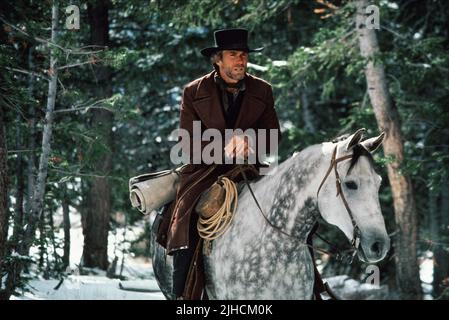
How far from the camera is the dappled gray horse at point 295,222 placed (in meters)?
5.84

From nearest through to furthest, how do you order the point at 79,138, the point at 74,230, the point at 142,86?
the point at 79,138
the point at 142,86
the point at 74,230

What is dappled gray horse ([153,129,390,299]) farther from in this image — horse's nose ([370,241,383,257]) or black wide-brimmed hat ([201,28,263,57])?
black wide-brimmed hat ([201,28,263,57])

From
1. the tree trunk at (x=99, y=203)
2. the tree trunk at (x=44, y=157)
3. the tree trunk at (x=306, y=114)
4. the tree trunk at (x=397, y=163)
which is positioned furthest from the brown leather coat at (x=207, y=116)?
the tree trunk at (x=306, y=114)

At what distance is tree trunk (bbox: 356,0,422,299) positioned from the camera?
46.8 ft

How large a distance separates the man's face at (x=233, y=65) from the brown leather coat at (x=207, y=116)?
16 centimetres

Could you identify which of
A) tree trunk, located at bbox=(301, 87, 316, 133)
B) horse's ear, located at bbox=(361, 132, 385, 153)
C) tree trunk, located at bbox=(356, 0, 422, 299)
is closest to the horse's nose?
A: horse's ear, located at bbox=(361, 132, 385, 153)

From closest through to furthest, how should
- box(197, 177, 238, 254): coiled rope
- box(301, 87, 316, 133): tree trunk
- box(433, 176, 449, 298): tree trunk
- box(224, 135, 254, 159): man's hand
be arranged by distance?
box(197, 177, 238, 254): coiled rope < box(224, 135, 254, 159): man's hand < box(433, 176, 449, 298): tree trunk < box(301, 87, 316, 133): tree trunk

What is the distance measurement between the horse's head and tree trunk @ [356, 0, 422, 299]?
26.8 ft

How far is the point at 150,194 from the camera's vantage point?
24.8ft

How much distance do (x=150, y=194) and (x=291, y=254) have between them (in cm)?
188

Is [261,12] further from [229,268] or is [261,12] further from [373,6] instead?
[229,268]

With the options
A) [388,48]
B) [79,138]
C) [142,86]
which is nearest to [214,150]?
[79,138]

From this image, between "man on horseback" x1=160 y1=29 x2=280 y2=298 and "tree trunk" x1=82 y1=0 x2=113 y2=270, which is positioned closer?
"man on horseback" x1=160 y1=29 x2=280 y2=298

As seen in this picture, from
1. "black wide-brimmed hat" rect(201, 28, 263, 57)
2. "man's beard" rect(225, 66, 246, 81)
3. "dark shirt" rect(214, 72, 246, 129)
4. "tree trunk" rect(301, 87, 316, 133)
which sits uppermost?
"tree trunk" rect(301, 87, 316, 133)
